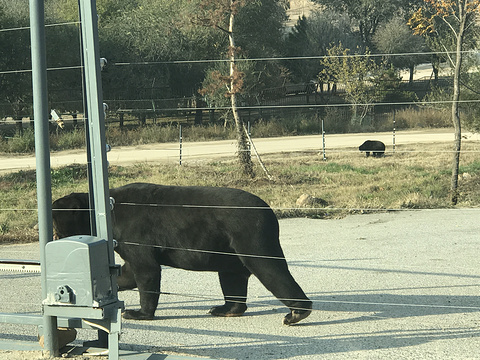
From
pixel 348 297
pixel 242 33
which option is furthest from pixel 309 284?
pixel 242 33

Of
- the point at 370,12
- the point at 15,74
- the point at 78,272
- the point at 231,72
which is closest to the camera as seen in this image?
the point at 78,272

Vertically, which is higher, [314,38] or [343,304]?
[314,38]

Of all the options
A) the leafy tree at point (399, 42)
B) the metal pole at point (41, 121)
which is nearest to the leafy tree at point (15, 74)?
the metal pole at point (41, 121)

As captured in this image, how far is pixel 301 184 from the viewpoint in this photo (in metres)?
7.98

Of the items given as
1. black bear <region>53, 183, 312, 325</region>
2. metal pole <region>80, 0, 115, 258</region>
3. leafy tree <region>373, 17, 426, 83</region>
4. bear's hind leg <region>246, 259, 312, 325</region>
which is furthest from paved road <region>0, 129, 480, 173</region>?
Result: leafy tree <region>373, 17, 426, 83</region>

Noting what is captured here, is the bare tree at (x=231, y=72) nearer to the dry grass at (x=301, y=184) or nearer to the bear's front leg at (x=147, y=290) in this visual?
the dry grass at (x=301, y=184)

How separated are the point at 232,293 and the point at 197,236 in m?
0.61

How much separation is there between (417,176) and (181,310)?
555 cm

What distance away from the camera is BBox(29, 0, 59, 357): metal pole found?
382 centimetres

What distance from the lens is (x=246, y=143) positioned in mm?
10727

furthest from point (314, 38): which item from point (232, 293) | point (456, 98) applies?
point (232, 293)

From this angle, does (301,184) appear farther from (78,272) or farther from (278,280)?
(78,272)

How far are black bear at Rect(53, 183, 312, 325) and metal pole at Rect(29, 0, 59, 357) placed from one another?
997 millimetres

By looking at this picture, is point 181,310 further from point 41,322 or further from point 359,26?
point 359,26
